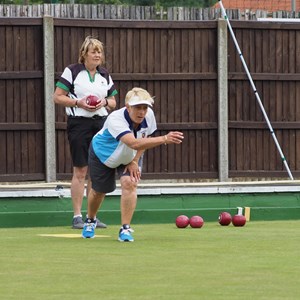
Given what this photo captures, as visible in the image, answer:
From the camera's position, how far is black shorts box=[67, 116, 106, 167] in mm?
11227

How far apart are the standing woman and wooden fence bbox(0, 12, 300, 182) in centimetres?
449

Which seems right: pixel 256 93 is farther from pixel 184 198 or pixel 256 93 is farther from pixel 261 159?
pixel 184 198

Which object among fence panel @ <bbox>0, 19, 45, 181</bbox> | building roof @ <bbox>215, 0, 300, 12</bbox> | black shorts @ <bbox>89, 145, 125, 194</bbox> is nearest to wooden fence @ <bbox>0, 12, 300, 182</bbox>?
fence panel @ <bbox>0, 19, 45, 181</bbox>

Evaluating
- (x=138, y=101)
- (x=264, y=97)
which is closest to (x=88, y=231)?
(x=138, y=101)

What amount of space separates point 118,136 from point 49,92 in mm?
6190

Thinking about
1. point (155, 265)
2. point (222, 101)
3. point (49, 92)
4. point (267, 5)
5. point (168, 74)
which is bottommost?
point (155, 265)

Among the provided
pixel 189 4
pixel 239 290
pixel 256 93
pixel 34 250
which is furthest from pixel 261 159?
pixel 189 4

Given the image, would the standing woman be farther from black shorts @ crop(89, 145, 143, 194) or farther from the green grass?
black shorts @ crop(89, 145, 143, 194)

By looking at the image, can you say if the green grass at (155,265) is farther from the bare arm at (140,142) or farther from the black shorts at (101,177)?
the bare arm at (140,142)

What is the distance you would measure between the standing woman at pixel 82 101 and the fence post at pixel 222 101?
5244 millimetres

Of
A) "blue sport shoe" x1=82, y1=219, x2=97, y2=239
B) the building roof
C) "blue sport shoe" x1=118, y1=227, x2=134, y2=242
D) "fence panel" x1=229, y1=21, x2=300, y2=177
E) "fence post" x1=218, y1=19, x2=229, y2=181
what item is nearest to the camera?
"blue sport shoe" x1=118, y1=227, x2=134, y2=242

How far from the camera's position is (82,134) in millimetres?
11242

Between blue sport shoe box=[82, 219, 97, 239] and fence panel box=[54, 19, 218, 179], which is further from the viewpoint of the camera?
fence panel box=[54, 19, 218, 179]

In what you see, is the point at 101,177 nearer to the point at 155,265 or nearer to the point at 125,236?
the point at 125,236
